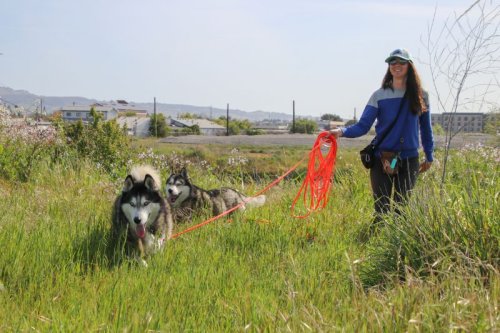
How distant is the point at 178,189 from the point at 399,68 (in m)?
3.57

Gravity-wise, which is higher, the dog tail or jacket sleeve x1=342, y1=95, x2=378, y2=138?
jacket sleeve x1=342, y1=95, x2=378, y2=138

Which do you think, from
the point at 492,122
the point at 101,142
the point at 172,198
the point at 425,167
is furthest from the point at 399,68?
the point at 101,142

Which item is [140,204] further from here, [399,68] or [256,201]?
[399,68]

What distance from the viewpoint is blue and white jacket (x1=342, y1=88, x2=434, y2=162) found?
5.24 m

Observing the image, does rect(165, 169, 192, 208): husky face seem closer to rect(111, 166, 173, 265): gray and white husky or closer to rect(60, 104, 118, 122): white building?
rect(111, 166, 173, 265): gray and white husky

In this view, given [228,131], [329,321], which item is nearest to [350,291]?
[329,321]

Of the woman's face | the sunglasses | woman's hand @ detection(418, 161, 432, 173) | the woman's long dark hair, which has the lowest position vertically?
woman's hand @ detection(418, 161, 432, 173)

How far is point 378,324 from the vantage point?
2891 mm

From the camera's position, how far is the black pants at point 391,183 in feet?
17.5

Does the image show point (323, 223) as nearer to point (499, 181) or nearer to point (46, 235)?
point (499, 181)

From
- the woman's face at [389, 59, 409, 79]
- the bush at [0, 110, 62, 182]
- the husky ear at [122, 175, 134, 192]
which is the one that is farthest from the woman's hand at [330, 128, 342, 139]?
the bush at [0, 110, 62, 182]

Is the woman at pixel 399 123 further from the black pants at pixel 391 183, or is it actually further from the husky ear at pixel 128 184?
the husky ear at pixel 128 184

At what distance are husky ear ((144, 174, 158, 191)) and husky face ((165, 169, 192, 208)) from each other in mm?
2008

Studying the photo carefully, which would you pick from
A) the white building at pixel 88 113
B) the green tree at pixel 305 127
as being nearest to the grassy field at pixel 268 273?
the white building at pixel 88 113
